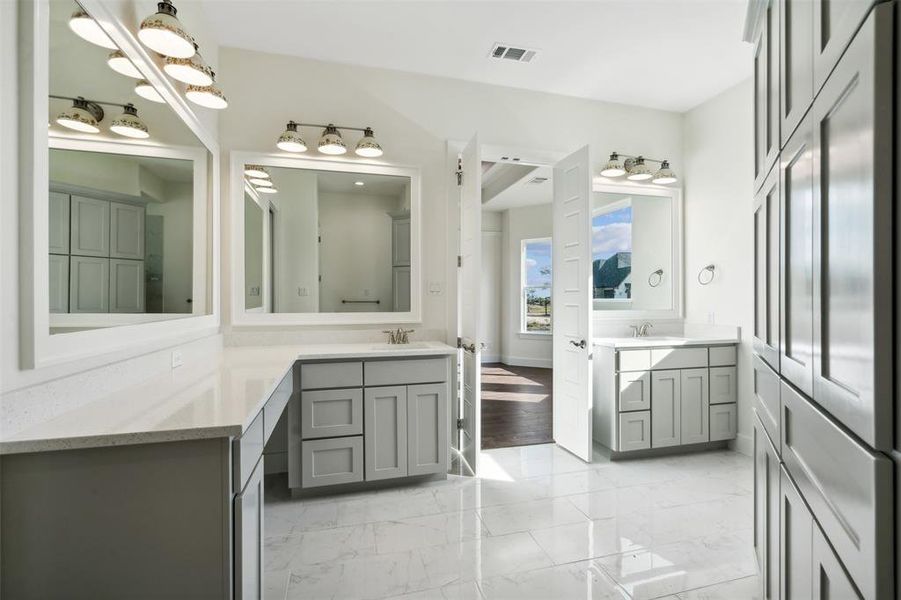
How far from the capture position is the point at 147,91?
1.81 m

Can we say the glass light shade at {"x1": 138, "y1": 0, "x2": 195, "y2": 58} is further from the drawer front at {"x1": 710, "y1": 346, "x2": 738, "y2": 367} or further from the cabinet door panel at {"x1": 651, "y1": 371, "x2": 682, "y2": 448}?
the drawer front at {"x1": 710, "y1": 346, "x2": 738, "y2": 367}

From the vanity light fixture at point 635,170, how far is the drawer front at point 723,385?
1.65 m

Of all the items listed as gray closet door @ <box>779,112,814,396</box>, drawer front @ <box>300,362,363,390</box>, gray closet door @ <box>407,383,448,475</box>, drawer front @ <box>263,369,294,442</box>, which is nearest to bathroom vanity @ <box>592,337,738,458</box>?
gray closet door @ <box>407,383,448,475</box>

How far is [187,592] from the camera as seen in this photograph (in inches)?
42.5

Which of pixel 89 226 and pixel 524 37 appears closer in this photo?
pixel 89 226

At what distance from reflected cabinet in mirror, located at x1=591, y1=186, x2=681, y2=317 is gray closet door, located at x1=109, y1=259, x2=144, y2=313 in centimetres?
335

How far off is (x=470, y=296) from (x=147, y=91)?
2.03 meters

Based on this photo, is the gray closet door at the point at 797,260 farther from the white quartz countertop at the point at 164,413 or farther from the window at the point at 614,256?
the window at the point at 614,256

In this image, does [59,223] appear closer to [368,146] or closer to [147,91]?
[147,91]

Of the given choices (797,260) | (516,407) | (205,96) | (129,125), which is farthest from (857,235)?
(516,407)

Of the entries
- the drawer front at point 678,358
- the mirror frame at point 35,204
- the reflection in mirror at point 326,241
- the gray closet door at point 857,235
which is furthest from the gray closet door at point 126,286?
the drawer front at point 678,358

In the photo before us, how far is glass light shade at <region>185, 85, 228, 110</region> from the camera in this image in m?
2.09

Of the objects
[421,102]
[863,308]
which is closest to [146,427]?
[863,308]

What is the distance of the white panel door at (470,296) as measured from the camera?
287 centimetres
